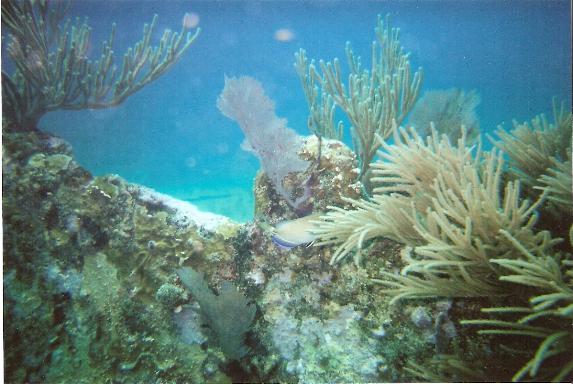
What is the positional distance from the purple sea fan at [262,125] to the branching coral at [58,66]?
211 cm

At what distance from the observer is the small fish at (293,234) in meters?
2.18

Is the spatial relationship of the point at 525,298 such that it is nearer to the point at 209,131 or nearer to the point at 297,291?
the point at 297,291

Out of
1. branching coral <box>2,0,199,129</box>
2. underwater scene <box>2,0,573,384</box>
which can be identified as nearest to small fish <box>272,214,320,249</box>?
underwater scene <box>2,0,573,384</box>

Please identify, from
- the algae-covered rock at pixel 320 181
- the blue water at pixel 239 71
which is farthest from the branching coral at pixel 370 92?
the blue water at pixel 239 71

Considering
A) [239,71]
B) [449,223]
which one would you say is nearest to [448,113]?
→ [449,223]

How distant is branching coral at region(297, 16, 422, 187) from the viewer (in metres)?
3.57

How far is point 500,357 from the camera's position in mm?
1638

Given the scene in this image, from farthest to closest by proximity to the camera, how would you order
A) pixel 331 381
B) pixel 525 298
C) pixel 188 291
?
1. pixel 188 291
2. pixel 331 381
3. pixel 525 298

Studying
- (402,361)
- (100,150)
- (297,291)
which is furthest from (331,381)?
(100,150)

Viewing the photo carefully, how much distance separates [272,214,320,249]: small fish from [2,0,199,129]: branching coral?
3624 mm

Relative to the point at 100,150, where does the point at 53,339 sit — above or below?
above

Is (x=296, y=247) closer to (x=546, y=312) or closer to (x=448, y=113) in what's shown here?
(x=546, y=312)

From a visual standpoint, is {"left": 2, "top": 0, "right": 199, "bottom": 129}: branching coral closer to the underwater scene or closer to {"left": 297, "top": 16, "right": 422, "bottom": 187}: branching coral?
the underwater scene

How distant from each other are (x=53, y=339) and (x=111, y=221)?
1.09m
